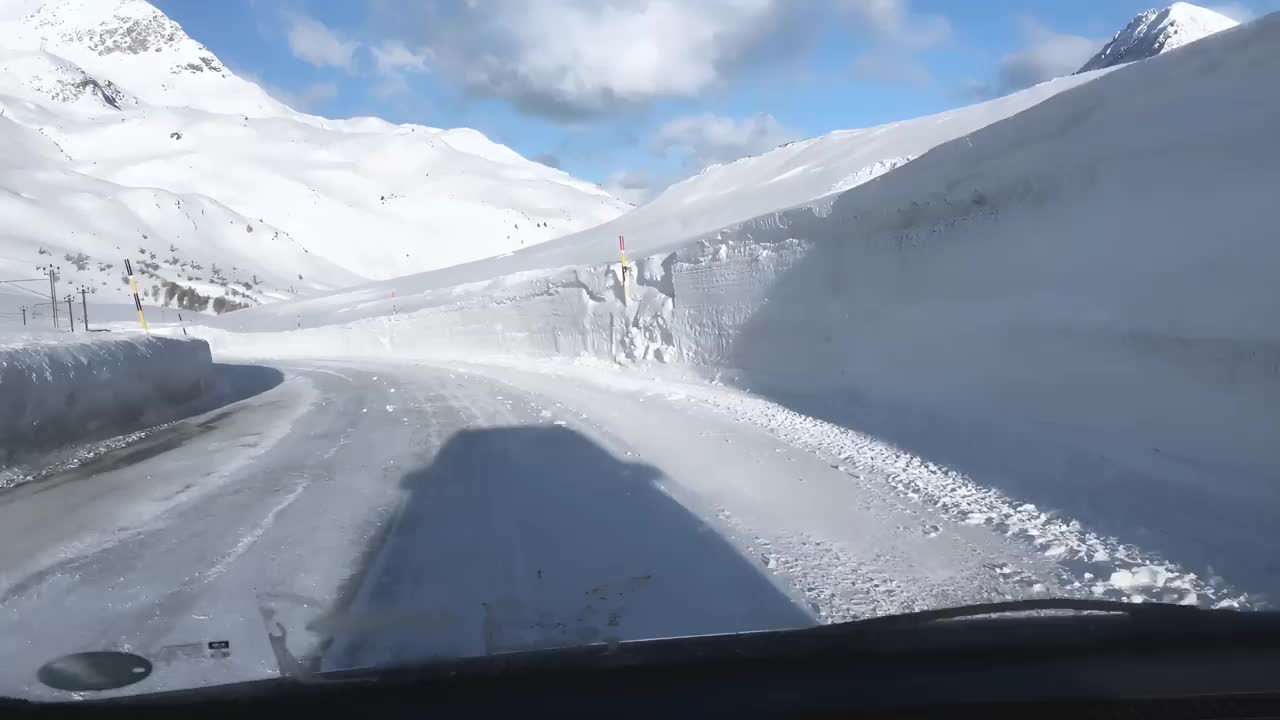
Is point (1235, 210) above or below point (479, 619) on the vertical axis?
above

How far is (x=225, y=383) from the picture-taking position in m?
17.1

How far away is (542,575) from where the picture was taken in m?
4.87

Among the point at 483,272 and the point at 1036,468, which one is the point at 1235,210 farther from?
the point at 483,272

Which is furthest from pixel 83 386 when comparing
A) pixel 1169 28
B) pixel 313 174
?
pixel 313 174

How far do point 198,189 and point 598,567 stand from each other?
8078cm

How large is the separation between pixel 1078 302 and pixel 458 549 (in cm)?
593

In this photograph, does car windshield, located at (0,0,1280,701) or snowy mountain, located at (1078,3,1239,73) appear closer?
car windshield, located at (0,0,1280,701)

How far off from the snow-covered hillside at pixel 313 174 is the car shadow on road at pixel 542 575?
2015 inches

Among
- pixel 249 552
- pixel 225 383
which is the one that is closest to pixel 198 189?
pixel 225 383

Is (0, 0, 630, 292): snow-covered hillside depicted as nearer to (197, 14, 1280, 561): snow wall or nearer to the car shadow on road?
(197, 14, 1280, 561): snow wall

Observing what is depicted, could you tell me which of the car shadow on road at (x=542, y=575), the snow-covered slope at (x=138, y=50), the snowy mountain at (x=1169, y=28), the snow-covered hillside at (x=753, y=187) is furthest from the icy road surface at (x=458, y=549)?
the snow-covered slope at (x=138, y=50)

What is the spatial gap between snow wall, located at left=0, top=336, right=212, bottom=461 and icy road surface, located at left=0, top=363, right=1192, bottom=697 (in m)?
0.77

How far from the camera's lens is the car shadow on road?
13.2 feet

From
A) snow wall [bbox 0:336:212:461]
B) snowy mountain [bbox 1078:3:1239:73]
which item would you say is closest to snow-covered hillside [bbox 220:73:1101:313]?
snow wall [bbox 0:336:212:461]
